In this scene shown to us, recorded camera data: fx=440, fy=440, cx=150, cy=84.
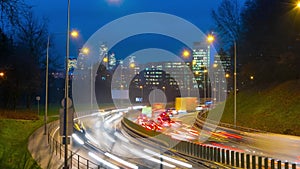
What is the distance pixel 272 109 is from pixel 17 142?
27.9m

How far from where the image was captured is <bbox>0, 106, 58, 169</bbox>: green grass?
1924cm

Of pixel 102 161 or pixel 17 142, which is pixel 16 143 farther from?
pixel 102 161

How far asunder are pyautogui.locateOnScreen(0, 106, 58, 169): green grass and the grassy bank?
2122 cm

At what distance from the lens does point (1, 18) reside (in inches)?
766

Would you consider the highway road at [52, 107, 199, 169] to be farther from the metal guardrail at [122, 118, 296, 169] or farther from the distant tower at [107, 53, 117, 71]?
the distant tower at [107, 53, 117, 71]

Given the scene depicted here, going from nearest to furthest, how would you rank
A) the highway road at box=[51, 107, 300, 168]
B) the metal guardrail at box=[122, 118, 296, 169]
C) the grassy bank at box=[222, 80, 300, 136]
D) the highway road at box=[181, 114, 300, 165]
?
the metal guardrail at box=[122, 118, 296, 169], the highway road at box=[51, 107, 300, 168], the highway road at box=[181, 114, 300, 165], the grassy bank at box=[222, 80, 300, 136]

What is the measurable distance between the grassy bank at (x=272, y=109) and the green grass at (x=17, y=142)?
69.6ft

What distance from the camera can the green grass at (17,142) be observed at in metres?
19.2

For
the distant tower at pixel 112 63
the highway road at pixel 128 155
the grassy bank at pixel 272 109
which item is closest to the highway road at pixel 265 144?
the grassy bank at pixel 272 109

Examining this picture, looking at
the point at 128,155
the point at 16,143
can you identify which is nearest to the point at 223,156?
the point at 128,155

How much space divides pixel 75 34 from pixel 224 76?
60.2 metres

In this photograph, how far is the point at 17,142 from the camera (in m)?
28.0

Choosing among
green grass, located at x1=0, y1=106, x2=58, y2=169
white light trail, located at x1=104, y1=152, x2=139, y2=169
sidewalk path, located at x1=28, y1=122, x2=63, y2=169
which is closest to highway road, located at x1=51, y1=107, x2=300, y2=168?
white light trail, located at x1=104, y1=152, x2=139, y2=169

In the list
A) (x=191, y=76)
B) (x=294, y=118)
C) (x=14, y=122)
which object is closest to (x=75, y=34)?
(x=14, y=122)
